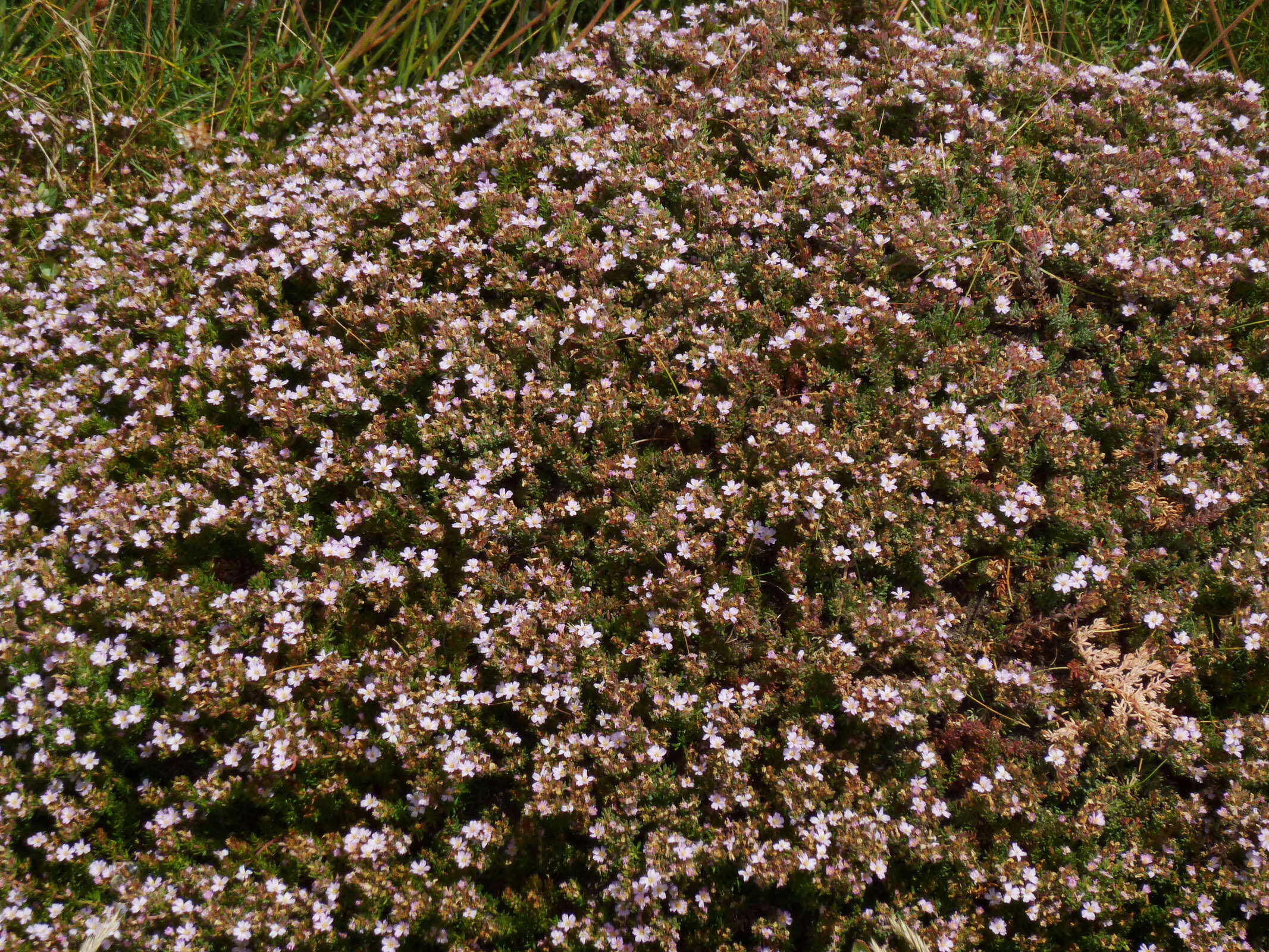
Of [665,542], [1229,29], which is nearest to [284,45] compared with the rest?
[665,542]

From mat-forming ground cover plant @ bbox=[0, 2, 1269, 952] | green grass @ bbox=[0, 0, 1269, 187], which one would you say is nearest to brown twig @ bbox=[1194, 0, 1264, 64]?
green grass @ bbox=[0, 0, 1269, 187]

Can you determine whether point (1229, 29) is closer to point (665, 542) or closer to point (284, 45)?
point (665, 542)

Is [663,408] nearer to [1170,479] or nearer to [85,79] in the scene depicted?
[1170,479]

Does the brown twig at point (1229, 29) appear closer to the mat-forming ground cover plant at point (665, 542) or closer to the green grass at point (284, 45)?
the green grass at point (284, 45)

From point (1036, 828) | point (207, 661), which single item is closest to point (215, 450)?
point (207, 661)

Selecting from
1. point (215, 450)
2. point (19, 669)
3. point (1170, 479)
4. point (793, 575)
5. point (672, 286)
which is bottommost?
point (19, 669)

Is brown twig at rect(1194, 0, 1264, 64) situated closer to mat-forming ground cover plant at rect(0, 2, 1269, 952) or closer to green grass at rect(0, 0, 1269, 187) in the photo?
green grass at rect(0, 0, 1269, 187)
